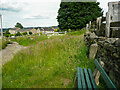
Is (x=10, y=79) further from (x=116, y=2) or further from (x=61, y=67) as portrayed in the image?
(x=116, y=2)

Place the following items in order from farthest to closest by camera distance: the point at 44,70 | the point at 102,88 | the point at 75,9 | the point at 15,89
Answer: the point at 75,9 → the point at 44,70 → the point at 15,89 → the point at 102,88

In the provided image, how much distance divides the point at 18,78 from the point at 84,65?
2.41 metres

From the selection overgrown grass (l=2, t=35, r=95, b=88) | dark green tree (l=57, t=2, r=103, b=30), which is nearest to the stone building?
overgrown grass (l=2, t=35, r=95, b=88)

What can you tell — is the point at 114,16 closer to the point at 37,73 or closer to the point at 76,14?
the point at 37,73

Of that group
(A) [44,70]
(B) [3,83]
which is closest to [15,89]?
(B) [3,83]

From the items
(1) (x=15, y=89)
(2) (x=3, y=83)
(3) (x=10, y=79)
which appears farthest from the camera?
(3) (x=10, y=79)

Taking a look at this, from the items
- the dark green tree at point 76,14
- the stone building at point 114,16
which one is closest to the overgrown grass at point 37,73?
the stone building at point 114,16

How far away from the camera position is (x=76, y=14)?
2347 centimetres

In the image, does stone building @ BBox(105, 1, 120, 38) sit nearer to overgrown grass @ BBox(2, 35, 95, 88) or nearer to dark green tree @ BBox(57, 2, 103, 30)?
overgrown grass @ BBox(2, 35, 95, 88)

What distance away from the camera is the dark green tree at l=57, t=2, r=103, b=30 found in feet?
77.8

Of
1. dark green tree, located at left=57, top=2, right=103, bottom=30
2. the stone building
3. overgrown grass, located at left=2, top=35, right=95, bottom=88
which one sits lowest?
overgrown grass, located at left=2, top=35, right=95, bottom=88

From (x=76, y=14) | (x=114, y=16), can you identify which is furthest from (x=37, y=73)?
(x=76, y=14)

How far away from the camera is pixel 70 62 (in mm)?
4344

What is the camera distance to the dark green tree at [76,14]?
23703mm
